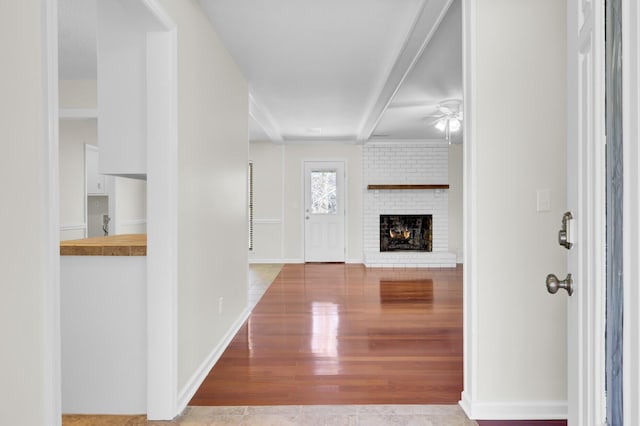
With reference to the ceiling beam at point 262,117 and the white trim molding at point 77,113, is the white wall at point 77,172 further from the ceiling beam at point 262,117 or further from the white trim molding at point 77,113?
the ceiling beam at point 262,117

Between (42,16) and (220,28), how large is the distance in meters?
2.18

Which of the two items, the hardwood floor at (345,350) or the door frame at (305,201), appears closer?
the hardwood floor at (345,350)

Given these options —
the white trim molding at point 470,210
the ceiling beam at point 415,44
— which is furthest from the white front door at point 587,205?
the ceiling beam at point 415,44

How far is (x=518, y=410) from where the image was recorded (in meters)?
2.26

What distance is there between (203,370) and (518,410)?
1.86 meters

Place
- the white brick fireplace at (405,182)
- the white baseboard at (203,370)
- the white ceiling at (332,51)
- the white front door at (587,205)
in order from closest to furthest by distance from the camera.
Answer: the white front door at (587,205) → the white baseboard at (203,370) → the white ceiling at (332,51) → the white brick fireplace at (405,182)

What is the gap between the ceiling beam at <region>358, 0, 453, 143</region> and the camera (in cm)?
275

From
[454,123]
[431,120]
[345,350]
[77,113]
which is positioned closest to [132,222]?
[77,113]

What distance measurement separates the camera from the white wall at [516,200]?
2271mm

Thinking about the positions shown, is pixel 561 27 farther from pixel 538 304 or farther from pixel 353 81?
pixel 353 81

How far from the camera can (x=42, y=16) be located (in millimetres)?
1220

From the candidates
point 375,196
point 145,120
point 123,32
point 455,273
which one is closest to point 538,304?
point 145,120

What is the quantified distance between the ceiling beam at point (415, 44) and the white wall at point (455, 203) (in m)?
3.78

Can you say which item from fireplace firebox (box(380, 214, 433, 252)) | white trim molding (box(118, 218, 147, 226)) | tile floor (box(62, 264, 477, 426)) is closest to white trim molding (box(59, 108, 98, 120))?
white trim molding (box(118, 218, 147, 226))
